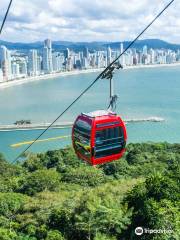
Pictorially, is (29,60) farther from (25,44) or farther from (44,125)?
(25,44)

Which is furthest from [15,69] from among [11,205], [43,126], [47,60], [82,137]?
[82,137]

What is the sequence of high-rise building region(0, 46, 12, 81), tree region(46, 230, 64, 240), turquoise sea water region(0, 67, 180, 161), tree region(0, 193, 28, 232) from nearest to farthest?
1. tree region(46, 230, 64, 240)
2. tree region(0, 193, 28, 232)
3. turquoise sea water region(0, 67, 180, 161)
4. high-rise building region(0, 46, 12, 81)

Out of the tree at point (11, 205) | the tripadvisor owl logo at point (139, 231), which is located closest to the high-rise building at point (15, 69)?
the tree at point (11, 205)

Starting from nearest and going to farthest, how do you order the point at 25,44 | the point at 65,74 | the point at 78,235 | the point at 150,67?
the point at 78,235 → the point at 65,74 → the point at 150,67 → the point at 25,44

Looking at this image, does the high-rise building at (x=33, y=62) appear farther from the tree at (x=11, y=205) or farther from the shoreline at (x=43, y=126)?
the tree at (x=11, y=205)

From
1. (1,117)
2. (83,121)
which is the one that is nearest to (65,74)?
(1,117)

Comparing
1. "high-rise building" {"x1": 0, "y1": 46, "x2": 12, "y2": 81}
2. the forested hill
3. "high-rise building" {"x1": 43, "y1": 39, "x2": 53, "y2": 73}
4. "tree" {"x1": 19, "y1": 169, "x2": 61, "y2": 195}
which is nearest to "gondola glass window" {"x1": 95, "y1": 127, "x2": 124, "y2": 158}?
the forested hill

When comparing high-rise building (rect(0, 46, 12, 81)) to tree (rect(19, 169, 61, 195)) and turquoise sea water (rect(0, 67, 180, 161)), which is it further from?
tree (rect(19, 169, 61, 195))

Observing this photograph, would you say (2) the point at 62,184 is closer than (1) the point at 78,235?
No
